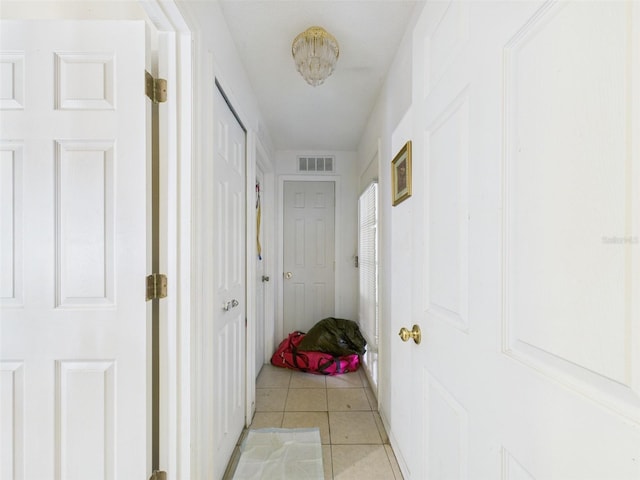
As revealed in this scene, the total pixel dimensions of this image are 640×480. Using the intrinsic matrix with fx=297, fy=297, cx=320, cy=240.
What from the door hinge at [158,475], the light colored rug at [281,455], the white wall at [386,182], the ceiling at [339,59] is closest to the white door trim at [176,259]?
the door hinge at [158,475]

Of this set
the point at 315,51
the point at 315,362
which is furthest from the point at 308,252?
the point at 315,51

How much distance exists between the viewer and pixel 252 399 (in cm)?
217

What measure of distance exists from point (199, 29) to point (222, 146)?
0.51 m

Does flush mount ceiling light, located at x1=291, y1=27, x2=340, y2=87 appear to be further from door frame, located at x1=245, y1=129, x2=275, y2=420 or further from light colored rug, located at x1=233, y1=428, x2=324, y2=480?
light colored rug, located at x1=233, y1=428, x2=324, y2=480

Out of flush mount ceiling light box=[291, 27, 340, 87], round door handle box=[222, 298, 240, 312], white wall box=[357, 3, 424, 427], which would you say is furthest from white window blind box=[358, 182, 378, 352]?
round door handle box=[222, 298, 240, 312]

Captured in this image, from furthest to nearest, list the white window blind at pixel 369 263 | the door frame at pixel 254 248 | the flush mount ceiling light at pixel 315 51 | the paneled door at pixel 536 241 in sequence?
1. the white window blind at pixel 369 263
2. the door frame at pixel 254 248
3. the flush mount ceiling light at pixel 315 51
4. the paneled door at pixel 536 241

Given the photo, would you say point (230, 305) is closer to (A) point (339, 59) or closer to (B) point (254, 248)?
(B) point (254, 248)

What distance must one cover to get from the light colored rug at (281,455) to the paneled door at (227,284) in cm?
11

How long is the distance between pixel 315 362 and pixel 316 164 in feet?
7.26

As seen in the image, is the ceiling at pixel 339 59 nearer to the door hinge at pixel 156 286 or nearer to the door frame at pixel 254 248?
the door frame at pixel 254 248

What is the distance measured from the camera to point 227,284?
1.65 meters
